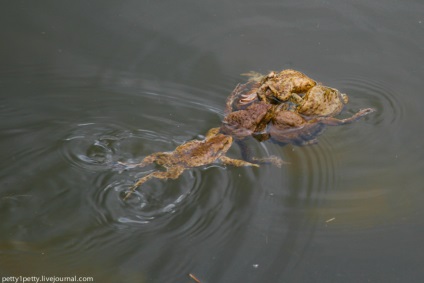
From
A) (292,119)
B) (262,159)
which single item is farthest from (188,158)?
(292,119)

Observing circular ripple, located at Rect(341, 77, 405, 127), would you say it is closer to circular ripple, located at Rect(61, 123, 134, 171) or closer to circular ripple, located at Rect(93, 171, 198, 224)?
circular ripple, located at Rect(93, 171, 198, 224)

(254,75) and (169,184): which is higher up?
(254,75)

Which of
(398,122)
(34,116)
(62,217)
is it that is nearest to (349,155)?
(398,122)

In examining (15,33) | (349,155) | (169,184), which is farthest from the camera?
(15,33)

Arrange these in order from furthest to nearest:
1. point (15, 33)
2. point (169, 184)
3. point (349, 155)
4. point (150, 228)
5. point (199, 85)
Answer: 1. point (15, 33)
2. point (199, 85)
3. point (349, 155)
4. point (169, 184)
5. point (150, 228)

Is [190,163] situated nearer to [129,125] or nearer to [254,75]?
[129,125]

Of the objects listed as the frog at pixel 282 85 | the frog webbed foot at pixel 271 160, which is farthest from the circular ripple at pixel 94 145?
the frog at pixel 282 85
